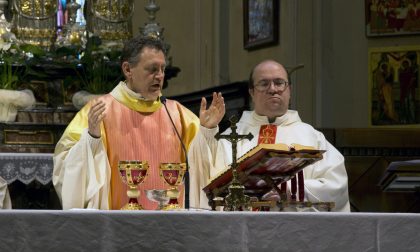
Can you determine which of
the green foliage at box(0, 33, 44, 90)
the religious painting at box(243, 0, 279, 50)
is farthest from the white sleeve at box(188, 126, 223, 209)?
the religious painting at box(243, 0, 279, 50)

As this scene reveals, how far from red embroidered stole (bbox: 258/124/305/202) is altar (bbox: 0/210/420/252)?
117cm

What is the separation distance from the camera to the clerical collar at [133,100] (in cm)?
554

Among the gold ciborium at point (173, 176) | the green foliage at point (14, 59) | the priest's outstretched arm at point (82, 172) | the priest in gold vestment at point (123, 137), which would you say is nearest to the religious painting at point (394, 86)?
the green foliage at point (14, 59)

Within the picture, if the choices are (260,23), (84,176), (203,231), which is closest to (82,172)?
(84,176)

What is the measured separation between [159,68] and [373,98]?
19.2ft

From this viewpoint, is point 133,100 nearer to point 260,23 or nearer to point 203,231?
point 203,231

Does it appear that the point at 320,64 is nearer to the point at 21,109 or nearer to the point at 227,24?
the point at 227,24

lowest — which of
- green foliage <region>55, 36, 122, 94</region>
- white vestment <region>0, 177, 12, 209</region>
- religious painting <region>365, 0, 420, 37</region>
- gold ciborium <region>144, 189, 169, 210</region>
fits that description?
white vestment <region>0, 177, 12, 209</region>

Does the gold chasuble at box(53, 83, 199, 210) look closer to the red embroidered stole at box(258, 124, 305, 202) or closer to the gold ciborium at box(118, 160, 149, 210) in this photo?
the red embroidered stole at box(258, 124, 305, 202)

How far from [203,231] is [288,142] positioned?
7.78ft

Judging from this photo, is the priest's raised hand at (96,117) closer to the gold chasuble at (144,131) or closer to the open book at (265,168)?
the gold chasuble at (144,131)

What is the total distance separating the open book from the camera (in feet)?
15.0

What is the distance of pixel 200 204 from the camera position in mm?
5285

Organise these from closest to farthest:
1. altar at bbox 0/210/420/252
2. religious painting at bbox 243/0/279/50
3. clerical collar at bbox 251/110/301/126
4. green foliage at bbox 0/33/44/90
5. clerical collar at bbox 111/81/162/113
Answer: altar at bbox 0/210/420/252 < clerical collar at bbox 111/81/162/113 < clerical collar at bbox 251/110/301/126 < green foliage at bbox 0/33/44/90 < religious painting at bbox 243/0/279/50
